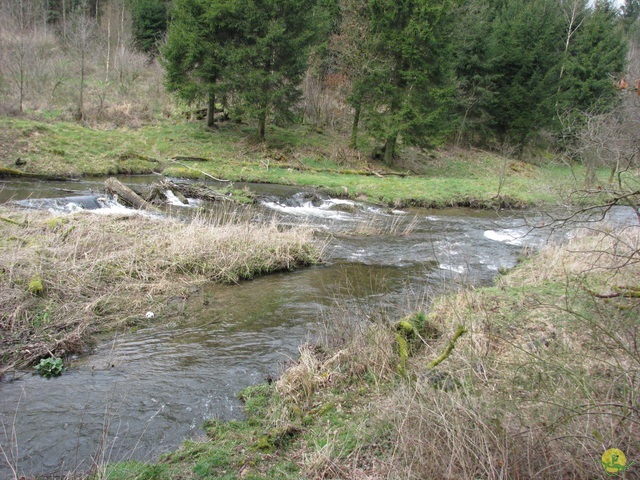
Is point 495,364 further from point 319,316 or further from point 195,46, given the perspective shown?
point 195,46

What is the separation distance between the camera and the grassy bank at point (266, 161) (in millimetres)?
18109

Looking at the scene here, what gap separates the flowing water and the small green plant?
9 centimetres

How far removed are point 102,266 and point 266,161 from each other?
16.3 metres

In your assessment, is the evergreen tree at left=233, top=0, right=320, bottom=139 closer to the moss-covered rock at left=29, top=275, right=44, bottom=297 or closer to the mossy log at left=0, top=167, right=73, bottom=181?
the mossy log at left=0, top=167, right=73, bottom=181

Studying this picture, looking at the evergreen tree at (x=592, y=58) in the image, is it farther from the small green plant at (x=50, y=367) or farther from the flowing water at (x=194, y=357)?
the small green plant at (x=50, y=367)

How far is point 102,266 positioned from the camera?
7.61 meters

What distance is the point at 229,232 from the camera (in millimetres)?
9414

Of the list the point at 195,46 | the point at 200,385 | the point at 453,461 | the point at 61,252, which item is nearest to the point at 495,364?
the point at 453,461

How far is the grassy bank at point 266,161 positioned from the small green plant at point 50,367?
1357 cm

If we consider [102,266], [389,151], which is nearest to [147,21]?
[389,151]

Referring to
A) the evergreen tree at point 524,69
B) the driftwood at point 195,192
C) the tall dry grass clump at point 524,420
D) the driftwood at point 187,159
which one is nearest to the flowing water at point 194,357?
the tall dry grass clump at point 524,420

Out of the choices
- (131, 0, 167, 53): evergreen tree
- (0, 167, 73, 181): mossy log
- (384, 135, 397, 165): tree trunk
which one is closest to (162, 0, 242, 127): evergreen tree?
(0, 167, 73, 181): mossy log

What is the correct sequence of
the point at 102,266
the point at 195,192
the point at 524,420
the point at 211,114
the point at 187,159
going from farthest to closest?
the point at 211,114
the point at 187,159
the point at 195,192
the point at 102,266
the point at 524,420

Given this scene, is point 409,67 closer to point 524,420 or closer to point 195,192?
point 195,192
